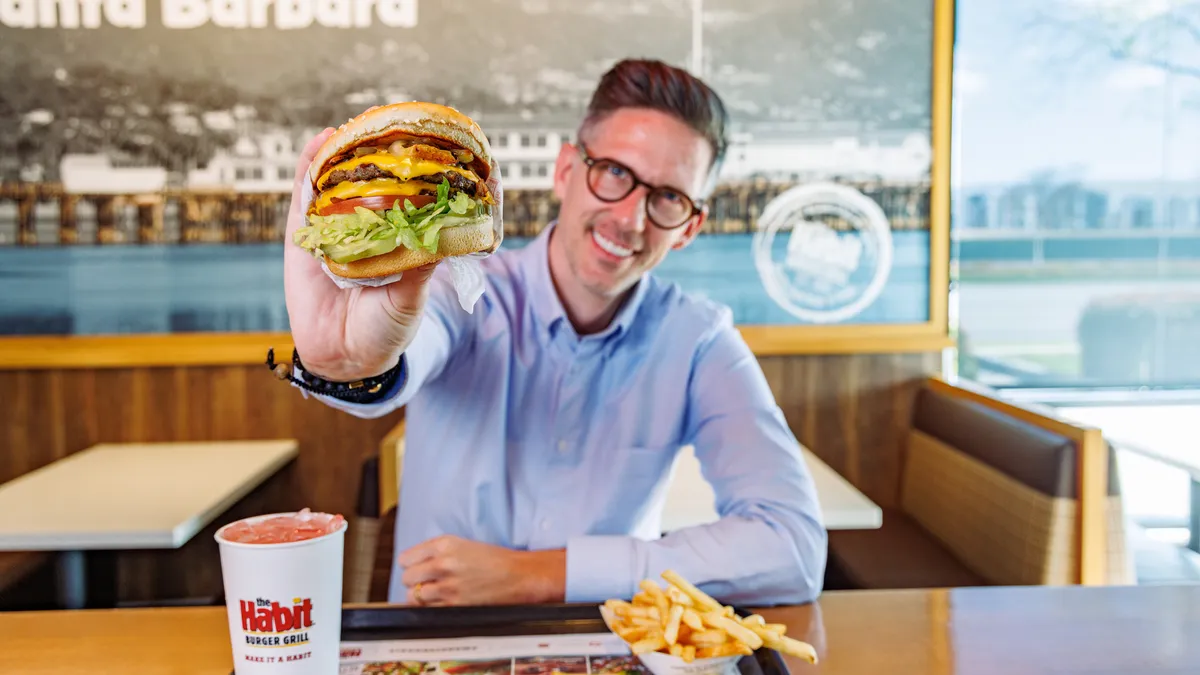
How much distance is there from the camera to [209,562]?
3246 mm

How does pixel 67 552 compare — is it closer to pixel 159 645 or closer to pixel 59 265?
pixel 159 645

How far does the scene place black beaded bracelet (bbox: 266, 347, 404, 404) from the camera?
1.23m

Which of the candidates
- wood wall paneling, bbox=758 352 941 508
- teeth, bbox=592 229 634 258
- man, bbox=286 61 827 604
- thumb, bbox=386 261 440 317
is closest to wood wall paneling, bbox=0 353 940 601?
wood wall paneling, bbox=758 352 941 508

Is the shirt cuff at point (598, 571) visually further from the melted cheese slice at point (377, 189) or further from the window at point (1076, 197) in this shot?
the window at point (1076, 197)

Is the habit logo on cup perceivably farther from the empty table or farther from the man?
the empty table

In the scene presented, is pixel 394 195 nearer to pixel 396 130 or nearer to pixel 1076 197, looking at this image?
pixel 396 130

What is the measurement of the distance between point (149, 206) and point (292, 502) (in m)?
1.29

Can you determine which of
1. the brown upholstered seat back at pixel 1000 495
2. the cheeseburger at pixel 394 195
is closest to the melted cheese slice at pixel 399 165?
the cheeseburger at pixel 394 195

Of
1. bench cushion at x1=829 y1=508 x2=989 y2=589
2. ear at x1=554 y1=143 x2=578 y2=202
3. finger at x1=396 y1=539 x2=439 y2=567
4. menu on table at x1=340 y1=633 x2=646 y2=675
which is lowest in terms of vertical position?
bench cushion at x1=829 y1=508 x2=989 y2=589

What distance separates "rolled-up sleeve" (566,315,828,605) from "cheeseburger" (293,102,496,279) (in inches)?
22.9

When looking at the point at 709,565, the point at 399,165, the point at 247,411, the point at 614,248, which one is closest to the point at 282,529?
the point at 399,165

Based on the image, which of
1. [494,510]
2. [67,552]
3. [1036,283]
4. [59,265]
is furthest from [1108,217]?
[59,265]

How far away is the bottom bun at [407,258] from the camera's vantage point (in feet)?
3.33

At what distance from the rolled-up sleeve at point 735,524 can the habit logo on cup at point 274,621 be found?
1.71 ft
